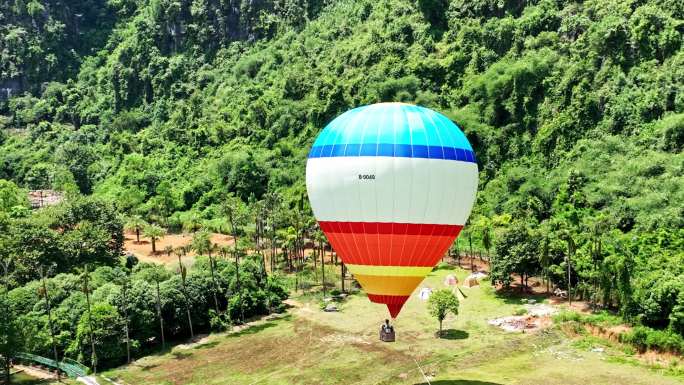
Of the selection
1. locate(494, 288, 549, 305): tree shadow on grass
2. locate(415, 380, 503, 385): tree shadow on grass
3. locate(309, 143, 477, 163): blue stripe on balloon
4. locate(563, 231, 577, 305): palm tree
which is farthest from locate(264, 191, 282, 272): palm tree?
locate(309, 143, 477, 163): blue stripe on balloon

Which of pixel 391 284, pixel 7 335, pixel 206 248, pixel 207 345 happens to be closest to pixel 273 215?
pixel 206 248

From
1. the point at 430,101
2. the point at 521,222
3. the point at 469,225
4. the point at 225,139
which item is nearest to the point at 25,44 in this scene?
the point at 225,139

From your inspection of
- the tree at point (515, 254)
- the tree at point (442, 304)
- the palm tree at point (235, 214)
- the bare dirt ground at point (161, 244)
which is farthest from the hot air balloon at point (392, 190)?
the bare dirt ground at point (161, 244)

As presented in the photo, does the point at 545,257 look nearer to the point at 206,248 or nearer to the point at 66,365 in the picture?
the point at 206,248

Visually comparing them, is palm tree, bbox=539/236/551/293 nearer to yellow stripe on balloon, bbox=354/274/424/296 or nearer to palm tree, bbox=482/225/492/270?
palm tree, bbox=482/225/492/270

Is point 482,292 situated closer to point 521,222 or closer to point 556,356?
point 521,222
